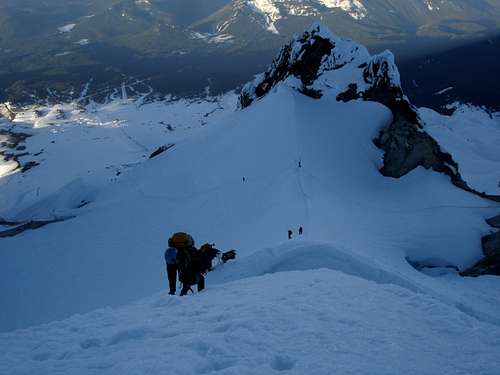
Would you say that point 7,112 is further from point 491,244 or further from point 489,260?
point 489,260

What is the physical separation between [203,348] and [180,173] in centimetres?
2976

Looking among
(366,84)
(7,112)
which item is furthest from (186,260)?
(7,112)

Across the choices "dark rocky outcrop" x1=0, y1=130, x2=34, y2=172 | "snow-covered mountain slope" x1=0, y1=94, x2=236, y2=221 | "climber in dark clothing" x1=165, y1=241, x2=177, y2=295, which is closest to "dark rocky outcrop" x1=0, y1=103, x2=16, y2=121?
"snow-covered mountain slope" x1=0, y1=94, x2=236, y2=221

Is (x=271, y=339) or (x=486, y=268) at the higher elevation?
(x=271, y=339)

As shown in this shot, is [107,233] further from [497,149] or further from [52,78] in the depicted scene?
[52,78]

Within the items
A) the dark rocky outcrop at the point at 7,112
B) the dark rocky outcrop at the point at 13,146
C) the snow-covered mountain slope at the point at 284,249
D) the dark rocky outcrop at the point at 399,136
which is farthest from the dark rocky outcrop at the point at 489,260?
the dark rocky outcrop at the point at 7,112

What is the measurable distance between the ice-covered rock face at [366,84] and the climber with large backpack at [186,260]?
2336 cm

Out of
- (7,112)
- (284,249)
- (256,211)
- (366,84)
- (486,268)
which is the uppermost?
(284,249)

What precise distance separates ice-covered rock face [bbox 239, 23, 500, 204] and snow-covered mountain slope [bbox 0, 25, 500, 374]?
6.6 inches

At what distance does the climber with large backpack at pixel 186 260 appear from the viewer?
945cm

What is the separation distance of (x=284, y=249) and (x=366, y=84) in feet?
87.9

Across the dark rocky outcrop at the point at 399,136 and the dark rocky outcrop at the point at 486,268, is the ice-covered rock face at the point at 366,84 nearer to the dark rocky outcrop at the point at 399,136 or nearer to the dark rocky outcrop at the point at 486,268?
the dark rocky outcrop at the point at 399,136

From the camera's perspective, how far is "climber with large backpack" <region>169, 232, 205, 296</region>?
945 centimetres

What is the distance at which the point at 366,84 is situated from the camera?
3506cm
